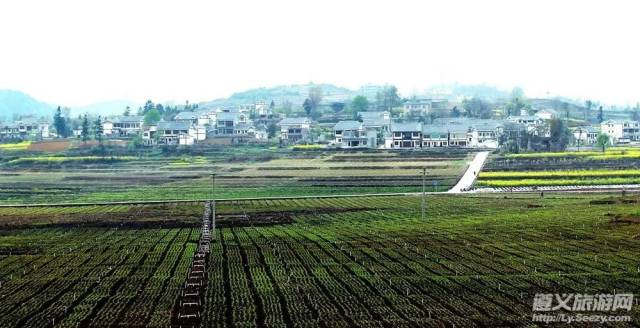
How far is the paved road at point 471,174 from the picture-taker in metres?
57.4

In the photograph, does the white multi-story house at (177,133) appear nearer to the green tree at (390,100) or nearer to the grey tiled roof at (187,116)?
the grey tiled roof at (187,116)

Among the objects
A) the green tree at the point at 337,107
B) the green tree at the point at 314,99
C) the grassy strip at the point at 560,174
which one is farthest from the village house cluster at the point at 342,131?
the grassy strip at the point at 560,174

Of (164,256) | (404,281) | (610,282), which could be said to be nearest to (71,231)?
(164,256)

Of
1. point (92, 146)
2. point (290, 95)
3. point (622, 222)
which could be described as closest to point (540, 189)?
point (622, 222)

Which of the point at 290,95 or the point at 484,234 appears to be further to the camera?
the point at 290,95

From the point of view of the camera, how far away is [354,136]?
94.5m

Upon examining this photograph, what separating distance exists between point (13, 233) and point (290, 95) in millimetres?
158489

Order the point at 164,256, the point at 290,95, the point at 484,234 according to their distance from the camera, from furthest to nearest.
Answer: the point at 290,95 < the point at 484,234 < the point at 164,256

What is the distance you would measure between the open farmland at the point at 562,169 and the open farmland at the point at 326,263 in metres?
13.0

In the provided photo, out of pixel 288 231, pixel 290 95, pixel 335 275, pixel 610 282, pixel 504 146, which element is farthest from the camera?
pixel 290 95

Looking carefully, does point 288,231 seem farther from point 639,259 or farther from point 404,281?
point 639,259

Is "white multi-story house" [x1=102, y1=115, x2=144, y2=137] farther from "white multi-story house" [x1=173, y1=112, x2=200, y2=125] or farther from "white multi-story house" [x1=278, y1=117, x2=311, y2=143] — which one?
"white multi-story house" [x1=278, y1=117, x2=311, y2=143]

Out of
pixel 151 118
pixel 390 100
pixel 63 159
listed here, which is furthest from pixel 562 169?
pixel 390 100

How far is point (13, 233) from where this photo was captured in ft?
123
